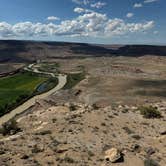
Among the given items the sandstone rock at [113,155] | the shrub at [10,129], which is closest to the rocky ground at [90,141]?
the sandstone rock at [113,155]

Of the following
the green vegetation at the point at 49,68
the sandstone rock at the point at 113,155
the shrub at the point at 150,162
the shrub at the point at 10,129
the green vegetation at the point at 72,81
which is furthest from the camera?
the green vegetation at the point at 49,68

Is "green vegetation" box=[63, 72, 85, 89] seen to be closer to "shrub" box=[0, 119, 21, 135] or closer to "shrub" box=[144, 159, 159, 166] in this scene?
"shrub" box=[0, 119, 21, 135]

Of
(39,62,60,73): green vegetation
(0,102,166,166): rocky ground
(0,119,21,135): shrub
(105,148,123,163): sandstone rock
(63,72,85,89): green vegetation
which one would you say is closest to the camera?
(0,102,166,166): rocky ground

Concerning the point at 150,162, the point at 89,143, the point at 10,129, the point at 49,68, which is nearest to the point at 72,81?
the point at 49,68

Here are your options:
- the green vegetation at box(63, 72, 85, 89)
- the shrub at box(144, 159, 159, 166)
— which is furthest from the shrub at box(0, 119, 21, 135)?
the green vegetation at box(63, 72, 85, 89)

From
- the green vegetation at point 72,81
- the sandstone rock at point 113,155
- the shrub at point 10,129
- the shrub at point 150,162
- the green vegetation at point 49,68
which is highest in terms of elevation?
the sandstone rock at point 113,155

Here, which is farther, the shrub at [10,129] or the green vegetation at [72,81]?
the green vegetation at [72,81]

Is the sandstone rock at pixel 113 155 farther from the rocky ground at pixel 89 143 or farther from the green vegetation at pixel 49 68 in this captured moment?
the green vegetation at pixel 49 68
